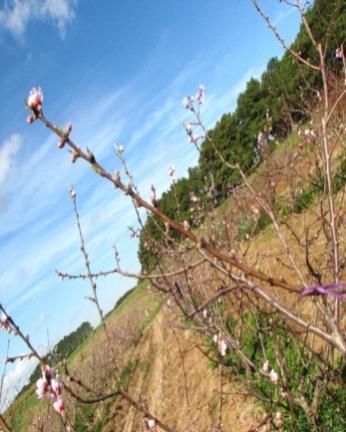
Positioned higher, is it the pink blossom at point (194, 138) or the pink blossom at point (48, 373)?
the pink blossom at point (194, 138)

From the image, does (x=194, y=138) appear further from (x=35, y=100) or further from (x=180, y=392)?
(x=180, y=392)

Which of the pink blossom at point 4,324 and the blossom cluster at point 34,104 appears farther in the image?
the pink blossom at point 4,324

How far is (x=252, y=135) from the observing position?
32.7 metres

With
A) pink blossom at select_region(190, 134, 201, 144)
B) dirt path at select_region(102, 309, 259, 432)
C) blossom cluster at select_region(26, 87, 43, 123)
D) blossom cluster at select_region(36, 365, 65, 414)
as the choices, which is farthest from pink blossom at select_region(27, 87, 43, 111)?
dirt path at select_region(102, 309, 259, 432)

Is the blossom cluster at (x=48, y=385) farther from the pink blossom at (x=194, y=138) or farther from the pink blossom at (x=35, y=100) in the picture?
the pink blossom at (x=194, y=138)

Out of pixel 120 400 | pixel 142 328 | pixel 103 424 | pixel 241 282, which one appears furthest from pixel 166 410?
pixel 142 328

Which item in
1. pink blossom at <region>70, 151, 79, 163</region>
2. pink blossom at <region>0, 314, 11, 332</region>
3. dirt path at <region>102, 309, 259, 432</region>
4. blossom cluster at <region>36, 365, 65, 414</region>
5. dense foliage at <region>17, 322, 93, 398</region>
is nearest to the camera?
pink blossom at <region>70, 151, 79, 163</region>

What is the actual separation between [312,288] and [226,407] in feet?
23.3

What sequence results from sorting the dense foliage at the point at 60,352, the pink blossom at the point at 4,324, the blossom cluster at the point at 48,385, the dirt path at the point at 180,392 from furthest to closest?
1. the dirt path at the point at 180,392
2. the dense foliage at the point at 60,352
3. the pink blossom at the point at 4,324
4. the blossom cluster at the point at 48,385

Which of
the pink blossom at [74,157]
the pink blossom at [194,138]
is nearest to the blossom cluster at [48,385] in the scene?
the pink blossom at [74,157]

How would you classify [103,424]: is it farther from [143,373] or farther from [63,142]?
[63,142]

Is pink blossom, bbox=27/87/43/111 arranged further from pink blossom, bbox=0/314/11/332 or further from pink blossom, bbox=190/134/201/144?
pink blossom, bbox=190/134/201/144

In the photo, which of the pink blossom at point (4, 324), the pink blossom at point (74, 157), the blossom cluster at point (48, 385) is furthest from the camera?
the pink blossom at point (4, 324)

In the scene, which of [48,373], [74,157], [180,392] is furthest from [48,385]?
[180,392]
